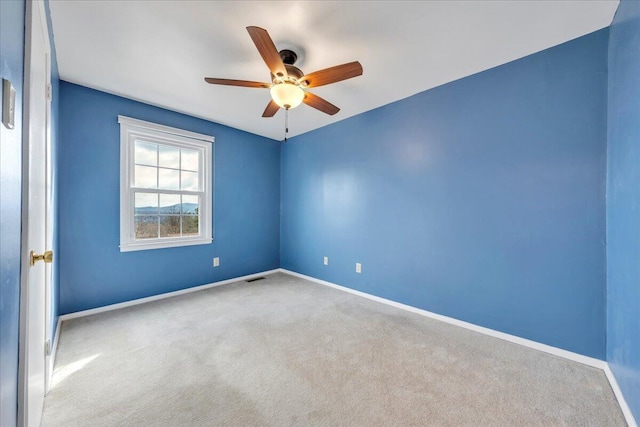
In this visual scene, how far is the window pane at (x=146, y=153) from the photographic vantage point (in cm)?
303

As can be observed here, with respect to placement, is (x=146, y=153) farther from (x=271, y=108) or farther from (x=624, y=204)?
(x=624, y=204)

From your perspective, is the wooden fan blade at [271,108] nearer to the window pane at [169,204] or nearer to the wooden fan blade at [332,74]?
the wooden fan blade at [332,74]

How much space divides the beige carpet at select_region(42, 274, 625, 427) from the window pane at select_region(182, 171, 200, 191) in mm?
1621

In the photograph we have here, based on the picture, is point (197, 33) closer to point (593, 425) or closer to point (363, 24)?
point (363, 24)

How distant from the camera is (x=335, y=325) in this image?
2.46 metres

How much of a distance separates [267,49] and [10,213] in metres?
1.45

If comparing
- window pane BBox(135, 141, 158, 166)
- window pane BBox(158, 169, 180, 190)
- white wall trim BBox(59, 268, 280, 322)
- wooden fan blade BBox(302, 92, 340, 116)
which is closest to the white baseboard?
white wall trim BBox(59, 268, 280, 322)

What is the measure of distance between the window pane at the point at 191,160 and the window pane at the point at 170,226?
2.23ft

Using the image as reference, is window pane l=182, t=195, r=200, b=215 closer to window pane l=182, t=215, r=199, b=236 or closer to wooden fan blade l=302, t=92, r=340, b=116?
window pane l=182, t=215, r=199, b=236

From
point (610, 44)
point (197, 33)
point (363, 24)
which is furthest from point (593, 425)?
point (197, 33)

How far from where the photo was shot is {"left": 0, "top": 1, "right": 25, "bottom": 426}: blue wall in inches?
27.6

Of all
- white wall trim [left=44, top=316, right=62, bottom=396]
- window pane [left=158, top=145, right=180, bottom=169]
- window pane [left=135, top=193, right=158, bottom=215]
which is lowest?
white wall trim [left=44, top=316, right=62, bottom=396]

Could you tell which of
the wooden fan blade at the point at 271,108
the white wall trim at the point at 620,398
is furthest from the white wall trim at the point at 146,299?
the white wall trim at the point at 620,398

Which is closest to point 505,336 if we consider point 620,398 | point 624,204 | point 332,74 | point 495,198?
point 620,398
